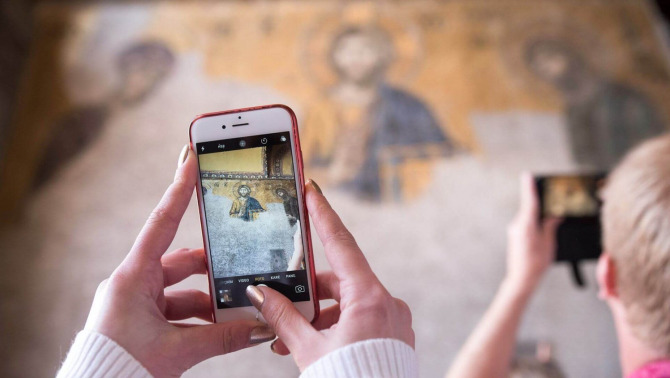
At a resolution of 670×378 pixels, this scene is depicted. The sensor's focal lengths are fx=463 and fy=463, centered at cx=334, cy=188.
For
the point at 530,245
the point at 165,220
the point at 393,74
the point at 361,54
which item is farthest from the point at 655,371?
the point at 361,54

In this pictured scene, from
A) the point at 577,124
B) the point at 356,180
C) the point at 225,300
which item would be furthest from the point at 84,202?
the point at 577,124

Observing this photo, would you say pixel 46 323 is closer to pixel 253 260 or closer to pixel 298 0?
pixel 253 260

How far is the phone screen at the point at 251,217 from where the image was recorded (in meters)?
0.56

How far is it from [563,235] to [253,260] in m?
0.91

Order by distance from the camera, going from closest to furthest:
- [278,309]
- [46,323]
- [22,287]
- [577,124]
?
[278,309] < [46,323] < [22,287] < [577,124]

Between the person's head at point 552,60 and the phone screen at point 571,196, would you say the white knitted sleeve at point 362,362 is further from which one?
the person's head at point 552,60

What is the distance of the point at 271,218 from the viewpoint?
22.0 inches

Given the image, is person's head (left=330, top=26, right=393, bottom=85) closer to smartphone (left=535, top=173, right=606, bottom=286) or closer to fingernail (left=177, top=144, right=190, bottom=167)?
smartphone (left=535, top=173, right=606, bottom=286)

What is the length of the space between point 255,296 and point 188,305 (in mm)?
109

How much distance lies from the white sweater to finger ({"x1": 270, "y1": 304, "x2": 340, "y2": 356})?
10 cm

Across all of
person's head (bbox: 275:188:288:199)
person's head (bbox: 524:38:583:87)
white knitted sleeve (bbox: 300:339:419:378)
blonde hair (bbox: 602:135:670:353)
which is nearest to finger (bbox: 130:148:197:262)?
person's head (bbox: 275:188:288:199)

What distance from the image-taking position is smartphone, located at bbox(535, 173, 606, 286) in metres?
1.15

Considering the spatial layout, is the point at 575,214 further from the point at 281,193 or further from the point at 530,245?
the point at 281,193

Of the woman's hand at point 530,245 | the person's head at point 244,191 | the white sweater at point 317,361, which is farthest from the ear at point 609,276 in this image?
the person's head at point 244,191
